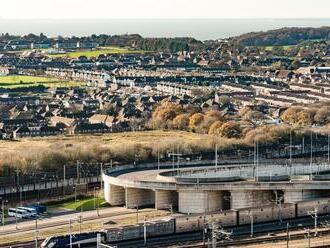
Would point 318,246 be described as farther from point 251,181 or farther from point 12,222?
point 12,222

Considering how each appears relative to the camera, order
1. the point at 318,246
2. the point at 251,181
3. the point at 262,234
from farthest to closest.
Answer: the point at 251,181
the point at 262,234
the point at 318,246

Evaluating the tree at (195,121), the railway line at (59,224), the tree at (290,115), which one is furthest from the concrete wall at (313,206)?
the tree at (290,115)

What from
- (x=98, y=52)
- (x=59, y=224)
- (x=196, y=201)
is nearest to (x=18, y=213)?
(x=59, y=224)

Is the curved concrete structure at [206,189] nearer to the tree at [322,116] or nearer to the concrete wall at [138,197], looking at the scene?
the concrete wall at [138,197]

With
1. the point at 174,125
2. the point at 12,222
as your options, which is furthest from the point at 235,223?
the point at 174,125

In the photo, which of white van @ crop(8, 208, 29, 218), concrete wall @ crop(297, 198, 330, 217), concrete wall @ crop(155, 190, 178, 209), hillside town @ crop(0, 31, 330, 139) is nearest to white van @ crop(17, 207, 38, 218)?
white van @ crop(8, 208, 29, 218)

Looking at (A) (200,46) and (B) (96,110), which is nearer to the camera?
(B) (96,110)
